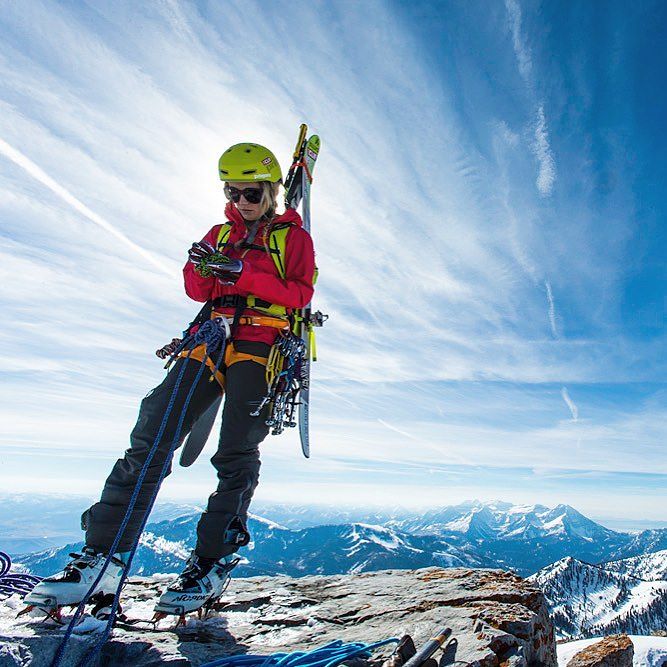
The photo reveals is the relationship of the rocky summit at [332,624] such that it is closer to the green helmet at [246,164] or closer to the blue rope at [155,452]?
the blue rope at [155,452]

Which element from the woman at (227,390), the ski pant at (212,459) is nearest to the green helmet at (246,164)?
the woman at (227,390)

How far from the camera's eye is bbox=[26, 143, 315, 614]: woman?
4320 millimetres

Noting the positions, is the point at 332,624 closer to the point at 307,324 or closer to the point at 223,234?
the point at 307,324

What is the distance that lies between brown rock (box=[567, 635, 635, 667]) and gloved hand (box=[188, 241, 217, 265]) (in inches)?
391

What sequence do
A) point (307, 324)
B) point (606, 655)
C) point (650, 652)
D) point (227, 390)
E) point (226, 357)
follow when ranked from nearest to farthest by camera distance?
point (227, 390)
point (226, 357)
point (307, 324)
point (606, 655)
point (650, 652)

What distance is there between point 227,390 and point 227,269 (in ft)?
4.76

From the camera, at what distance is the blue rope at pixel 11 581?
5.01m

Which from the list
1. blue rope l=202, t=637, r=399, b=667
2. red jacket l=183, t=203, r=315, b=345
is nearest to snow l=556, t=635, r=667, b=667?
blue rope l=202, t=637, r=399, b=667

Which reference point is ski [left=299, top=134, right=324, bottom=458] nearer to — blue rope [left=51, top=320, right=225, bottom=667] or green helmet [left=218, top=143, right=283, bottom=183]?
blue rope [left=51, top=320, right=225, bottom=667]

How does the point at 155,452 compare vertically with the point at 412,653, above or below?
above

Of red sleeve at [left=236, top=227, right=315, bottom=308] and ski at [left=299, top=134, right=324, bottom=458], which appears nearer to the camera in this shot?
red sleeve at [left=236, top=227, right=315, bottom=308]

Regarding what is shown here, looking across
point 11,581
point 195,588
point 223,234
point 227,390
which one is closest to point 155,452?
point 227,390

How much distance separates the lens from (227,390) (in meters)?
5.32

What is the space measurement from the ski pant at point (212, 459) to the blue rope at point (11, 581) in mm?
1496
